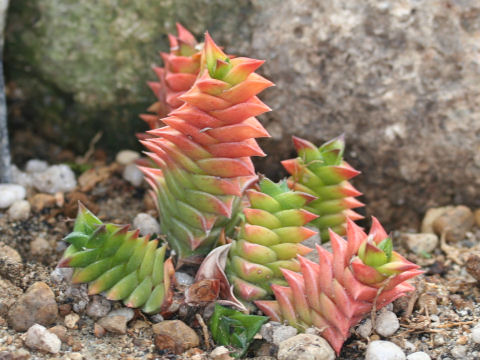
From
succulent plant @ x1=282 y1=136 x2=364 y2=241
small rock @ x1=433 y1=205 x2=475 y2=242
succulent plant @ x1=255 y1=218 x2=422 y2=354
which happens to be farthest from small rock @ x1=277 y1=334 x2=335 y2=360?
small rock @ x1=433 y1=205 x2=475 y2=242

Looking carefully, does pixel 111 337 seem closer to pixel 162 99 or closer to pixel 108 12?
pixel 162 99

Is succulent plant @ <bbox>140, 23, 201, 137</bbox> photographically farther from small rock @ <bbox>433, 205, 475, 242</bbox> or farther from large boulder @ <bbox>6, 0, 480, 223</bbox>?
small rock @ <bbox>433, 205, 475, 242</bbox>

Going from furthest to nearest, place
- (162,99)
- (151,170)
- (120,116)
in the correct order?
(120,116), (162,99), (151,170)

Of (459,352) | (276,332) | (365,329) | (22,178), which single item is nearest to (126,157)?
(22,178)

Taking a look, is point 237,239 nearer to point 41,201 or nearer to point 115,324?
point 115,324

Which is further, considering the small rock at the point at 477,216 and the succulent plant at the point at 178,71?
the small rock at the point at 477,216

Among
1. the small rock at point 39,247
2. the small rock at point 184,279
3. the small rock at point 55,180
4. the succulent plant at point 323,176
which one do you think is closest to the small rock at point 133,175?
the small rock at point 55,180

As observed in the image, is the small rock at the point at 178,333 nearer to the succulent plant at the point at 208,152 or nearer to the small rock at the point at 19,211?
the succulent plant at the point at 208,152

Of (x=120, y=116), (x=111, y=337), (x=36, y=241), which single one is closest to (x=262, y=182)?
(x=111, y=337)
